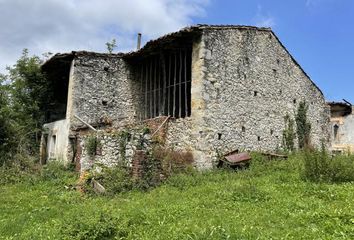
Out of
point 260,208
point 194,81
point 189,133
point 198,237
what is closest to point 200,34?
point 194,81

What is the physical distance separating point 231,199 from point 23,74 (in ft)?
52.8

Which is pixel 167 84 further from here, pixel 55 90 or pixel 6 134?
pixel 6 134

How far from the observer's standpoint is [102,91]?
73.8 ft

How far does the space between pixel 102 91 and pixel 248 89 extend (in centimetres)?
759

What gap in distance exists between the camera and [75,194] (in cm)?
1462

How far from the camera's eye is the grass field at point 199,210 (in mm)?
8734

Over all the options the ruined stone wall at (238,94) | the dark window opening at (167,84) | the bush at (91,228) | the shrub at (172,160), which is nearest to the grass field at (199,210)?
the bush at (91,228)

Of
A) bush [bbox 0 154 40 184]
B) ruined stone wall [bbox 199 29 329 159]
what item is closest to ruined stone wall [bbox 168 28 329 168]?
ruined stone wall [bbox 199 29 329 159]

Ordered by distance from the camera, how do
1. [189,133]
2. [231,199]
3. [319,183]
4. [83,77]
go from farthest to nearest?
[83,77]
[189,133]
[319,183]
[231,199]

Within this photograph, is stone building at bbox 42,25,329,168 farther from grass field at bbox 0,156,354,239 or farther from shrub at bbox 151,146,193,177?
grass field at bbox 0,156,354,239

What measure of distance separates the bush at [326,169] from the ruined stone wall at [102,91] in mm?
11544

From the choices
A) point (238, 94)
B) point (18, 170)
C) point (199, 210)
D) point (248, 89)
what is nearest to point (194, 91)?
point (238, 94)

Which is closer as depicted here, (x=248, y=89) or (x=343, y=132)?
(x=248, y=89)

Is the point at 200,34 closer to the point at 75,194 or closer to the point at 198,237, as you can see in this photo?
the point at 75,194
